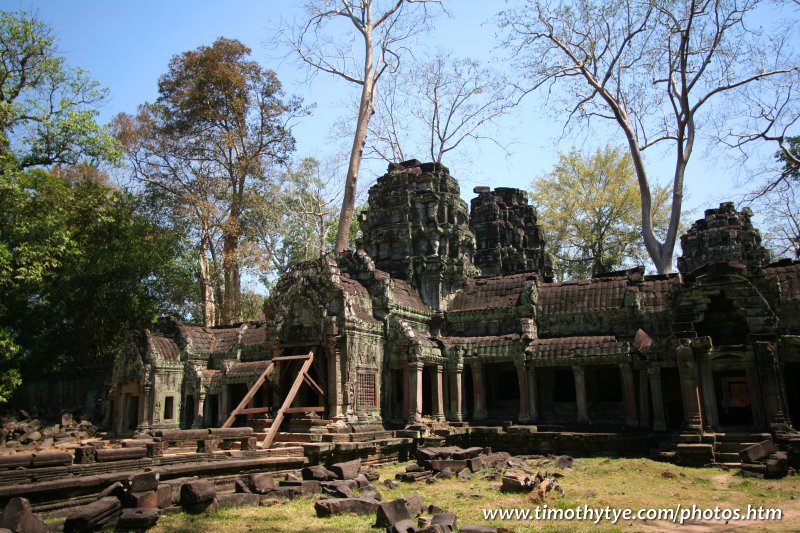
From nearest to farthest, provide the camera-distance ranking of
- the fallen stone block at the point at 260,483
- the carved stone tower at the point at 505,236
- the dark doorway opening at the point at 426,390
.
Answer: the fallen stone block at the point at 260,483
the dark doorway opening at the point at 426,390
the carved stone tower at the point at 505,236

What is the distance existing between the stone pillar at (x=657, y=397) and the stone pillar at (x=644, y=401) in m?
0.21

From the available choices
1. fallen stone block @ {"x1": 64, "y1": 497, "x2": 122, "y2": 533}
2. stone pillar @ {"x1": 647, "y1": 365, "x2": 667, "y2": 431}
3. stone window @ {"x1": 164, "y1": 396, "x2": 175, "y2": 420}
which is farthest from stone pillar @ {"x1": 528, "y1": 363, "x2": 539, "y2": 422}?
stone window @ {"x1": 164, "y1": 396, "x2": 175, "y2": 420}

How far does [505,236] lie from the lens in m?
32.9

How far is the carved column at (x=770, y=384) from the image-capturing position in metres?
15.1

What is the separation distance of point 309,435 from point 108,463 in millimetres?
5895

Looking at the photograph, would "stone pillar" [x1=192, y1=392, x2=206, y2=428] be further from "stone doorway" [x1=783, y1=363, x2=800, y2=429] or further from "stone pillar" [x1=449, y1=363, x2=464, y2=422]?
"stone doorway" [x1=783, y1=363, x2=800, y2=429]

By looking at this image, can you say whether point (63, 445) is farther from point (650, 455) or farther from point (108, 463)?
point (650, 455)

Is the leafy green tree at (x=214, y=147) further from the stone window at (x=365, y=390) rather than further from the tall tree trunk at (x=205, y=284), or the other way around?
the stone window at (x=365, y=390)

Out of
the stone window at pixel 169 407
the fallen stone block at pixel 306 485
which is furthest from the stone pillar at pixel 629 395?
the stone window at pixel 169 407

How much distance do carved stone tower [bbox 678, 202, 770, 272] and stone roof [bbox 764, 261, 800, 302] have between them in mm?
12428

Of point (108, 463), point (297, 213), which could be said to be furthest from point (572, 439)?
point (297, 213)

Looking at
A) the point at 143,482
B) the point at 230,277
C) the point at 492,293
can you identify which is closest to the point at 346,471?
the point at 143,482

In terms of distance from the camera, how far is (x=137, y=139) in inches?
1288

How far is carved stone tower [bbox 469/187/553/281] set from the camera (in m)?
32.4
